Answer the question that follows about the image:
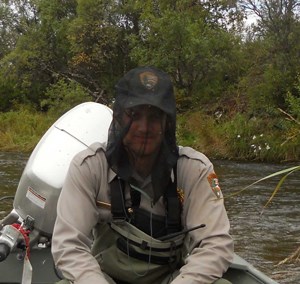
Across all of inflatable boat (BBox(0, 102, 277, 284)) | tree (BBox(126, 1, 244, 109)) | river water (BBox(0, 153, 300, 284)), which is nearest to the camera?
inflatable boat (BBox(0, 102, 277, 284))

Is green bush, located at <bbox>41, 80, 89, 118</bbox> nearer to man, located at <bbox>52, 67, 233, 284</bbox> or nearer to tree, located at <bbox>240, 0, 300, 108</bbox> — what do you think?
tree, located at <bbox>240, 0, 300, 108</bbox>

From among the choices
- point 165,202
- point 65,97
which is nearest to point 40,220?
point 165,202

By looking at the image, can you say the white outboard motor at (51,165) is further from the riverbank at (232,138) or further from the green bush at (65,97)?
the green bush at (65,97)

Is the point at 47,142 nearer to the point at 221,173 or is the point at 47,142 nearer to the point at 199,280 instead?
the point at 199,280

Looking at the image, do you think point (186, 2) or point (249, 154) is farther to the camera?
point (186, 2)

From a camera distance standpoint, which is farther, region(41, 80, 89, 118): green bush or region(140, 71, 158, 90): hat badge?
region(41, 80, 89, 118): green bush

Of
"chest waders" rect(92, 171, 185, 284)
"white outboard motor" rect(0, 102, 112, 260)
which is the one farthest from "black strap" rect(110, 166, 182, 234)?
"white outboard motor" rect(0, 102, 112, 260)

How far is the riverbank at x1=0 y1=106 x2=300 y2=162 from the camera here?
1573 cm

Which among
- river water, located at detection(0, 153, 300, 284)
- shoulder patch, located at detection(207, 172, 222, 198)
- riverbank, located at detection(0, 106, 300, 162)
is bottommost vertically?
river water, located at detection(0, 153, 300, 284)

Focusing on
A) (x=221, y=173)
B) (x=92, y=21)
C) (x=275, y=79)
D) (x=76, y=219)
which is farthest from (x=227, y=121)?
(x=76, y=219)

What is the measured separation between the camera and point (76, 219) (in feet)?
8.32

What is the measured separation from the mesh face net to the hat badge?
2cm

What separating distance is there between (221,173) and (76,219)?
10.7 metres

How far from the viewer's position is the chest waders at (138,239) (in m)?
2.61
